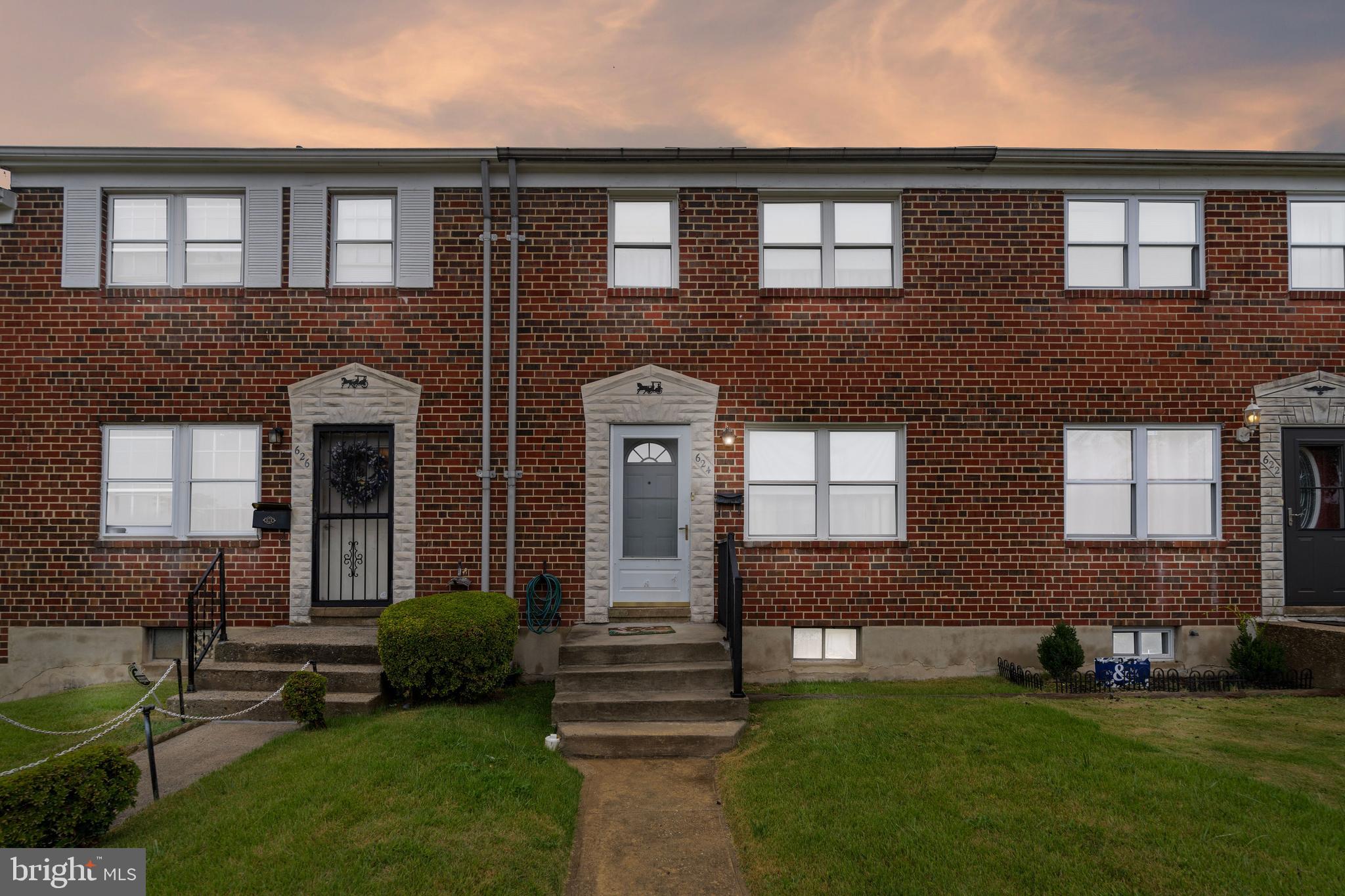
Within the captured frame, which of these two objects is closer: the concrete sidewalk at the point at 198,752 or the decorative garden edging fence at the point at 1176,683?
the concrete sidewalk at the point at 198,752

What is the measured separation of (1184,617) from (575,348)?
28.1 feet

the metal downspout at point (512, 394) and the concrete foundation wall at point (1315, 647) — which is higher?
the metal downspout at point (512, 394)

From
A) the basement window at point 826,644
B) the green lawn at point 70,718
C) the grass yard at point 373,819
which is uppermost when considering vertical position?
the basement window at point 826,644

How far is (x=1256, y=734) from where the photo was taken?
6.51 m

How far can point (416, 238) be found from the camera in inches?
354

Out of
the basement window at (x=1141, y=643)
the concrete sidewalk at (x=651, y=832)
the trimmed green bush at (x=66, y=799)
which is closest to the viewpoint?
the trimmed green bush at (x=66, y=799)

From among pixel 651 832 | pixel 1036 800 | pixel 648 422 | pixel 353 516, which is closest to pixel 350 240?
pixel 353 516

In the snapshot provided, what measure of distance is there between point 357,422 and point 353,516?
122 centimetres

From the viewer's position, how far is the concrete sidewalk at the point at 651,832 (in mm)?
4410

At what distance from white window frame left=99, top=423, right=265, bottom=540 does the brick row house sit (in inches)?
1.6

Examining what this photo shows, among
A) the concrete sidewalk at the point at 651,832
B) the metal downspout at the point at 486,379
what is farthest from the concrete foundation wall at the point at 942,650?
the metal downspout at the point at 486,379

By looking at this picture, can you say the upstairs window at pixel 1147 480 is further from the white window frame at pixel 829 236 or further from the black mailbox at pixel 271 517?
the black mailbox at pixel 271 517

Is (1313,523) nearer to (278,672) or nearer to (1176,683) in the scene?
(1176,683)

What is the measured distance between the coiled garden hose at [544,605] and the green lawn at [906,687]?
2.55 m
